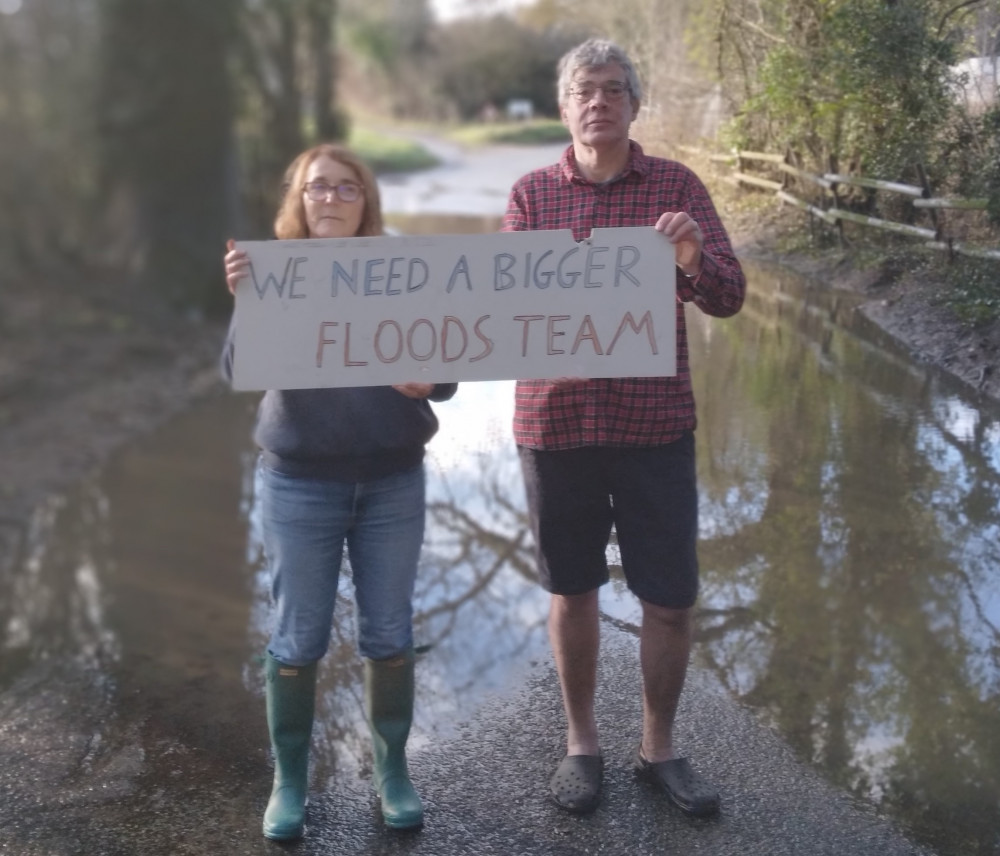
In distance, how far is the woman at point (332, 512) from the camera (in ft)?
7.96

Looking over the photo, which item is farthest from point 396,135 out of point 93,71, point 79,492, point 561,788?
point 93,71

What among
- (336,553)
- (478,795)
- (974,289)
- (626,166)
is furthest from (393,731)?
(974,289)

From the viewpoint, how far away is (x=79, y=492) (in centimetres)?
746

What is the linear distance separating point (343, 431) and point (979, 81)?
184cm

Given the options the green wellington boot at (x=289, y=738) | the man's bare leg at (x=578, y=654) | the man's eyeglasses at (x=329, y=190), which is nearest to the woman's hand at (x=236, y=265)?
the man's eyeglasses at (x=329, y=190)

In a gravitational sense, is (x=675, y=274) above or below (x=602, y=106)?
below

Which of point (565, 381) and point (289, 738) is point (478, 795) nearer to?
point (289, 738)

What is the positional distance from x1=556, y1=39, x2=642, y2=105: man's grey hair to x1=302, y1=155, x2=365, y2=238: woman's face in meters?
0.54

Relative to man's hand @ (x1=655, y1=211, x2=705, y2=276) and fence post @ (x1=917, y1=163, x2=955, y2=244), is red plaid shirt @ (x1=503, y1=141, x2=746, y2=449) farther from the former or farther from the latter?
fence post @ (x1=917, y1=163, x2=955, y2=244)

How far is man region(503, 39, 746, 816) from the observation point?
236 cm

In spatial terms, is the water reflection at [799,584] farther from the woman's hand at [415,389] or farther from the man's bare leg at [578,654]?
the woman's hand at [415,389]

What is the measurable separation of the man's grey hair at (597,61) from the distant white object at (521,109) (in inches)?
71.8

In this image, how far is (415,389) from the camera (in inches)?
95.1

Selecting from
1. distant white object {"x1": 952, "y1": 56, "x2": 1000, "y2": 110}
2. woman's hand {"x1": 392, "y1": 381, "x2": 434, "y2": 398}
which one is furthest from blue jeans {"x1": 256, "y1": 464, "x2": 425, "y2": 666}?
distant white object {"x1": 952, "y1": 56, "x2": 1000, "y2": 110}
